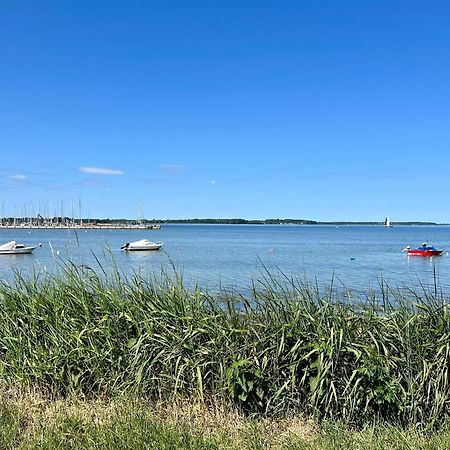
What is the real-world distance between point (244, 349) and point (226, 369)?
0.24 metres

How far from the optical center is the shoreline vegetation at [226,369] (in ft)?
12.4

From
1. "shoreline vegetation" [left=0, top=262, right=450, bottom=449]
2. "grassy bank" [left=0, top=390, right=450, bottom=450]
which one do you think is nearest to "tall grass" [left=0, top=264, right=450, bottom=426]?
"shoreline vegetation" [left=0, top=262, right=450, bottom=449]

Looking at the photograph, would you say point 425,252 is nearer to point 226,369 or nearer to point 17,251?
point 17,251

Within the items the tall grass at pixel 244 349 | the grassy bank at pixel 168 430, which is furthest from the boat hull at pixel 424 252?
the grassy bank at pixel 168 430

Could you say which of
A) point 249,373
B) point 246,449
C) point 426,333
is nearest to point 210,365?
point 249,373

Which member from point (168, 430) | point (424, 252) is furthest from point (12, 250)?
point (168, 430)

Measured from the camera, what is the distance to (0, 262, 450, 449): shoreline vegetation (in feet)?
12.4

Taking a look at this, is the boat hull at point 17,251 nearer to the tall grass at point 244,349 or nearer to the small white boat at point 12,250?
the small white boat at point 12,250

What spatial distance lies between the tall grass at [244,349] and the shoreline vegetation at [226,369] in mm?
12

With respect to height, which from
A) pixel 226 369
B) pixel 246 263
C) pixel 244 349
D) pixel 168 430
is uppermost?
pixel 244 349

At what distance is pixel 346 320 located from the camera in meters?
4.49

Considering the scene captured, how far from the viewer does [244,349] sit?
439cm

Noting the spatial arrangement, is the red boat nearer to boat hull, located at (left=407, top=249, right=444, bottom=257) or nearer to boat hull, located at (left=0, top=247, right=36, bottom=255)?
boat hull, located at (left=407, top=249, right=444, bottom=257)

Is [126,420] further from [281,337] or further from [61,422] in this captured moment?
[281,337]
